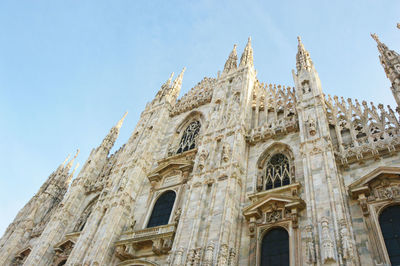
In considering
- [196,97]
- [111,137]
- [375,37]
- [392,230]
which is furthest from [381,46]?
[111,137]

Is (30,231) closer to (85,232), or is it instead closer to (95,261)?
(85,232)

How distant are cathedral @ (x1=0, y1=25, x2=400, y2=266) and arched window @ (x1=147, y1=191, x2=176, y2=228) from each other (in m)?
0.07

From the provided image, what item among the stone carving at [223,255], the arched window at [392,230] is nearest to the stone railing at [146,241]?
the stone carving at [223,255]

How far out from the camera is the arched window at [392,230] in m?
9.67

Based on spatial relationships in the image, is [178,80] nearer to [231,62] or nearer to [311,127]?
[231,62]

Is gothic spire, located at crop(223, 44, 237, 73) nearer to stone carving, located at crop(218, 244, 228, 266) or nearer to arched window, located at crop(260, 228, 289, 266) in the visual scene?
arched window, located at crop(260, 228, 289, 266)

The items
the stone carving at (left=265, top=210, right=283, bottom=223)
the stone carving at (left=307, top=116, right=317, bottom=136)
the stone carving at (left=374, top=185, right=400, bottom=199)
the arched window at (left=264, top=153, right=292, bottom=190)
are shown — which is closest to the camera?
the stone carving at (left=374, top=185, right=400, bottom=199)

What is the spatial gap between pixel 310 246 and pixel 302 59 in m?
10.7

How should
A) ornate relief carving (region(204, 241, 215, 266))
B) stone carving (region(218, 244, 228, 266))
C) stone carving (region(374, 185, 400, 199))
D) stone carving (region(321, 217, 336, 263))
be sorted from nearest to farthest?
stone carving (region(321, 217, 336, 263)) < stone carving (region(374, 185, 400, 199)) < stone carving (region(218, 244, 228, 266)) < ornate relief carving (region(204, 241, 215, 266))

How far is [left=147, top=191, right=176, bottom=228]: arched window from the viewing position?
15758 millimetres

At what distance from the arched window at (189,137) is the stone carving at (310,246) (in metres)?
9.89

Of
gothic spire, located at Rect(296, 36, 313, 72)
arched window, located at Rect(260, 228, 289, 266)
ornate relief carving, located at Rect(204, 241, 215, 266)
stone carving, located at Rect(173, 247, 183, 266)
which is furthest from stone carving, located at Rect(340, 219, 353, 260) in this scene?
gothic spire, located at Rect(296, 36, 313, 72)

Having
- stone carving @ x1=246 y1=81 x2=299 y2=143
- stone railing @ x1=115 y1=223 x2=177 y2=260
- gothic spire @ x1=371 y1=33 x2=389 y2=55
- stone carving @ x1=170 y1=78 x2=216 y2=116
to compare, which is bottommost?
stone railing @ x1=115 y1=223 x2=177 y2=260

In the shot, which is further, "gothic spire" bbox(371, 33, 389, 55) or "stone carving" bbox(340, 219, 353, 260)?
"gothic spire" bbox(371, 33, 389, 55)
